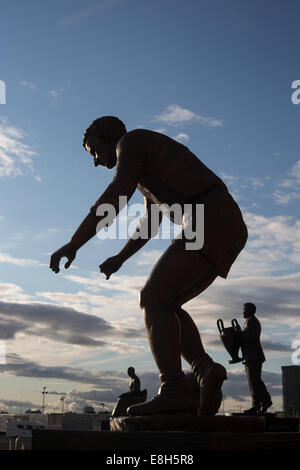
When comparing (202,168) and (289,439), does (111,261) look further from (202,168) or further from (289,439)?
(289,439)

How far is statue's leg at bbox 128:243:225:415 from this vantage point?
344 cm

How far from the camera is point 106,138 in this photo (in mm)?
4348

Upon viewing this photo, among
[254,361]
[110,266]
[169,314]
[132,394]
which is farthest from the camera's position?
[132,394]

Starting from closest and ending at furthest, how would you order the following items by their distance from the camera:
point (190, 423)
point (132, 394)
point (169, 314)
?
point (190, 423) < point (169, 314) < point (132, 394)

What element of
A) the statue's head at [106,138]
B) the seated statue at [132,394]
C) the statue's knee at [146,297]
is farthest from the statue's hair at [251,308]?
the statue's knee at [146,297]

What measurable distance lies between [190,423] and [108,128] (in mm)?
2289

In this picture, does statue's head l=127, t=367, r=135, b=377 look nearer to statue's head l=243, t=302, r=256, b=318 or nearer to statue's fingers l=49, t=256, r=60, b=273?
statue's head l=243, t=302, r=256, b=318

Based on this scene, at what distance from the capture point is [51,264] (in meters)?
3.74

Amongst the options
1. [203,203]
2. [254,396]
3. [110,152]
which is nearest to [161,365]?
[203,203]

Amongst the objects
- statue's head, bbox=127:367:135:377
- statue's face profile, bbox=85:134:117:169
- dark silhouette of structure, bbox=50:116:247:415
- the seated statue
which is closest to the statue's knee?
dark silhouette of structure, bbox=50:116:247:415

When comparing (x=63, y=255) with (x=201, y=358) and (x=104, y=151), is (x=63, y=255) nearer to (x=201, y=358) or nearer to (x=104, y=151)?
(x=104, y=151)

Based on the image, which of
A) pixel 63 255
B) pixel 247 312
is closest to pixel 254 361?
pixel 247 312

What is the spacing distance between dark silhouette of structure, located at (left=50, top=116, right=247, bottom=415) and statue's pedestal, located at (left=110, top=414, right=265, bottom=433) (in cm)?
11

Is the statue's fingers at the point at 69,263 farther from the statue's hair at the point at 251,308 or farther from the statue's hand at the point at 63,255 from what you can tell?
the statue's hair at the point at 251,308
